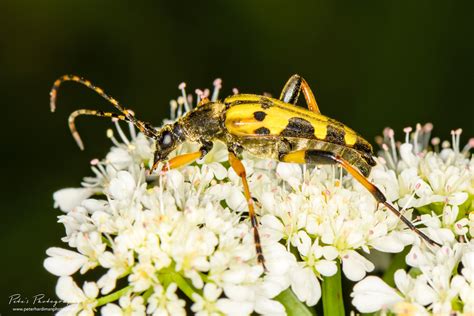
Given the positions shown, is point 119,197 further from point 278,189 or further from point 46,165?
point 46,165

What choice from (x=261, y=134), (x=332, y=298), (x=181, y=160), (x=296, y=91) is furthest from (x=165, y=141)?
(x=332, y=298)

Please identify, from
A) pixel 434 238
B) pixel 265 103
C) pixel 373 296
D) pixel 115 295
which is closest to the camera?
pixel 115 295

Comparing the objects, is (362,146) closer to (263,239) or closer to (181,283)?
(263,239)

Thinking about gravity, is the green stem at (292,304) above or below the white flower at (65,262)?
below

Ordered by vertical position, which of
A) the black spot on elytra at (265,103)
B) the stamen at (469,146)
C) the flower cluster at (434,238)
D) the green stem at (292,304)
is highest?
the black spot on elytra at (265,103)

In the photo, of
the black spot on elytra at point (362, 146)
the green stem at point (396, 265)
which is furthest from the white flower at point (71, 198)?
the green stem at point (396, 265)

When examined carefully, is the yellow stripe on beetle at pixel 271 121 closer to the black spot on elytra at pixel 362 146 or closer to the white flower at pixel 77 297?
the black spot on elytra at pixel 362 146

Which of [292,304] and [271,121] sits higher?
[271,121]

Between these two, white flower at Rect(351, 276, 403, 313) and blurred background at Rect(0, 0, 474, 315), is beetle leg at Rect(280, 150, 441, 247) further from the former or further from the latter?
blurred background at Rect(0, 0, 474, 315)
